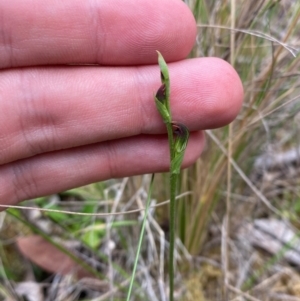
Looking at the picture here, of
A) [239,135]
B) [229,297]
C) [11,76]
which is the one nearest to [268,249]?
[229,297]

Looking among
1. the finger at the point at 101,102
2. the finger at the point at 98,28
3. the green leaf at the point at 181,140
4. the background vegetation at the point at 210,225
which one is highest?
the finger at the point at 98,28

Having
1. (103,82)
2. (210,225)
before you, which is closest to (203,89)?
(103,82)

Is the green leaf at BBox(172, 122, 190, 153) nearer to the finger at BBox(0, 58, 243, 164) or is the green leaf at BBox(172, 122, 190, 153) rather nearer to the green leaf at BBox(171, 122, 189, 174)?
→ the green leaf at BBox(171, 122, 189, 174)

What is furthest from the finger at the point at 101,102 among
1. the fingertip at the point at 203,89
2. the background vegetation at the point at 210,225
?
the background vegetation at the point at 210,225

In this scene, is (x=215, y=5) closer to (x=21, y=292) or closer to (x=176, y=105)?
(x=176, y=105)

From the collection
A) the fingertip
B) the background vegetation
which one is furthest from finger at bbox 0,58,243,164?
A: the background vegetation

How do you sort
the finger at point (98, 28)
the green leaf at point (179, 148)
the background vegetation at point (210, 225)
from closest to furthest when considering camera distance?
1. the green leaf at point (179, 148)
2. the finger at point (98, 28)
3. the background vegetation at point (210, 225)

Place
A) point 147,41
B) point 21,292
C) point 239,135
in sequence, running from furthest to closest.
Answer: point 21,292 < point 239,135 < point 147,41

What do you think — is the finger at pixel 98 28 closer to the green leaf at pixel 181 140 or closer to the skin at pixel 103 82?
the skin at pixel 103 82
